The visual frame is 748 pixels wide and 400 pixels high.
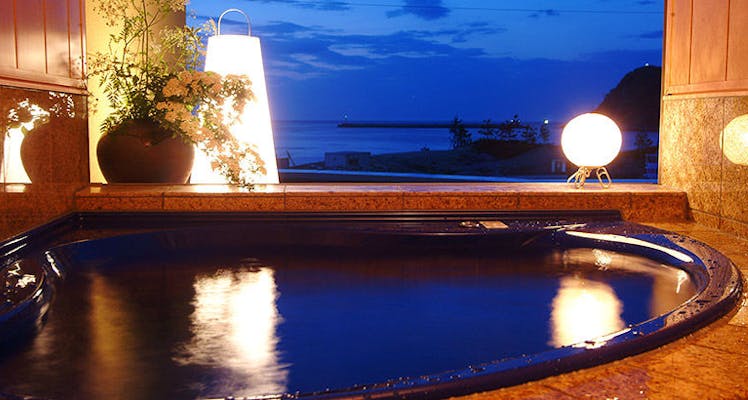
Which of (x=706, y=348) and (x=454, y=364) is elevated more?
(x=706, y=348)

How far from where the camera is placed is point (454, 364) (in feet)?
8.68

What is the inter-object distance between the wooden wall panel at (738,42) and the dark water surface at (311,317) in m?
1.15

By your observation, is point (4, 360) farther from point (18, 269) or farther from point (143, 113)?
point (143, 113)

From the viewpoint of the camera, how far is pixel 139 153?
503cm

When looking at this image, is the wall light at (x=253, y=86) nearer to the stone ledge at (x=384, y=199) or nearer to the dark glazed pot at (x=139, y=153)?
the dark glazed pot at (x=139, y=153)

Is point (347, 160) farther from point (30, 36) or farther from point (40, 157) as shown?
point (30, 36)

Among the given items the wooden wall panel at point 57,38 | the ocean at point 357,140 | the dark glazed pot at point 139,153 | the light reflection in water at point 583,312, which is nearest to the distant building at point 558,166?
the ocean at point 357,140

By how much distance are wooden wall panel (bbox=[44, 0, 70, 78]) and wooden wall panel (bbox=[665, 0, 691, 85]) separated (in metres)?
3.77

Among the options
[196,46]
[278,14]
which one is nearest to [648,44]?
[278,14]

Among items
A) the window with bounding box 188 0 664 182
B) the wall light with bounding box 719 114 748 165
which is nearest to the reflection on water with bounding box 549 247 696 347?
the wall light with bounding box 719 114 748 165

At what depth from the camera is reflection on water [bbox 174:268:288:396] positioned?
249 cm

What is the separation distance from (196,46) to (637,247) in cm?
333

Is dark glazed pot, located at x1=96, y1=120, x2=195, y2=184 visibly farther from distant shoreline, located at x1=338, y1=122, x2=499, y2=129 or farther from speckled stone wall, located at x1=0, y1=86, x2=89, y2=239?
distant shoreline, located at x1=338, y1=122, x2=499, y2=129

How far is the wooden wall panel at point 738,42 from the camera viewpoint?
4039 millimetres
